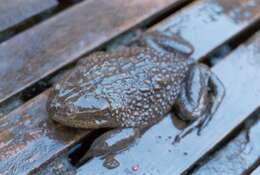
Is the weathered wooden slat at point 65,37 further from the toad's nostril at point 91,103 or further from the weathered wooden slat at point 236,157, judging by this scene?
the weathered wooden slat at point 236,157

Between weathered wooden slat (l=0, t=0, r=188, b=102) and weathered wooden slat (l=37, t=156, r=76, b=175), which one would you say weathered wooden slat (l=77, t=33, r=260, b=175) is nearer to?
weathered wooden slat (l=37, t=156, r=76, b=175)

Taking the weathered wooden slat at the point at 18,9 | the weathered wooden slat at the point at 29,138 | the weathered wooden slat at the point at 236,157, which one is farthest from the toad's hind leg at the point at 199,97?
the weathered wooden slat at the point at 18,9

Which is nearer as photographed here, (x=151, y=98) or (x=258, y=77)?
(x=151, y=98)

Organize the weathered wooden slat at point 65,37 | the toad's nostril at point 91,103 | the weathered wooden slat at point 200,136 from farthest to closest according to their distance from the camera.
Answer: the weathered wooden slat at point 65,37 < the weathered wooden slat at point 200,136 < the toad's nostril at point 91,103

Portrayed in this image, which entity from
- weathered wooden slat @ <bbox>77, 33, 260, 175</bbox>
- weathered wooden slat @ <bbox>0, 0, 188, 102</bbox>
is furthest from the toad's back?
weathered wooden slat @ <bbox>0, 0, 188, 102</bbox>

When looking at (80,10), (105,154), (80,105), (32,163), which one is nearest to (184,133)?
(105,154)

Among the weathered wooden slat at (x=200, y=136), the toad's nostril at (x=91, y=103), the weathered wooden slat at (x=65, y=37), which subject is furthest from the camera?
the weathered wooden slat at (x=65, y=37)

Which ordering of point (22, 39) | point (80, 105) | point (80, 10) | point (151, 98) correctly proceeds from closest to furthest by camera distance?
point (80, 105)
point (151, 98)
point (22, 39)
point (80, 10)

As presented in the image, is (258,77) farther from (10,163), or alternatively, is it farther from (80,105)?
(10,163)
